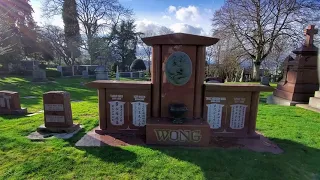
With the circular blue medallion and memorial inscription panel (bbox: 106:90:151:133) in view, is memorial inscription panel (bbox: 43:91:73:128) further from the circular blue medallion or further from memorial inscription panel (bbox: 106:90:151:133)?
the circular blue medallion

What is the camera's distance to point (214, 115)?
4508 mm

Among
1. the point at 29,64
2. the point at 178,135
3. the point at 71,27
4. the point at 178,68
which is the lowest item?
the point at 178,135

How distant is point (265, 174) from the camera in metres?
3.00

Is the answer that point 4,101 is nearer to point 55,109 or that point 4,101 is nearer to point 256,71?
point 55,109

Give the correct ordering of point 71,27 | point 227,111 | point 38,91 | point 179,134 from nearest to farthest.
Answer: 1. point 179,134
2. point 227,111
3. point 38,91
4. point 71,27

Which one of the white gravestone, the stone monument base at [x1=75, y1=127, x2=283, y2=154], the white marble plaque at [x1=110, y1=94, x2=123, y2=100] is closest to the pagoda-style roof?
the white marble plaque at [x1=110, y1=94, x2=123, y2=100]

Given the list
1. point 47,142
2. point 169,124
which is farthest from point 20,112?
point 169,124

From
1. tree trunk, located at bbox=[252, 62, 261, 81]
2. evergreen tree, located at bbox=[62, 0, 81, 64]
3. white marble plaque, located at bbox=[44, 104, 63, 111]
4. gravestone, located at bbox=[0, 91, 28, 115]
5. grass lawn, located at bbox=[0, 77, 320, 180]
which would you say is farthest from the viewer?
evergreen tree, located at bbox=[62, 0, 81, 64]

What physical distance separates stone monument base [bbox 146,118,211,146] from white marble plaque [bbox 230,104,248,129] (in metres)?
0.96

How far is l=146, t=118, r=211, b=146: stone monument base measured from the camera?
12.8 feet

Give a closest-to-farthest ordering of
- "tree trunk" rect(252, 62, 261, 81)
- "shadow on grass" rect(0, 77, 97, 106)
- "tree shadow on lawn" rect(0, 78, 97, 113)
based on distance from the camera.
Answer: "tree shadow on lawn" rect(0, 78, 97, 113), "shadow on grass" rect(0, 77, 97, 106), "tree trunk" rect(252, 62, 261, 81)

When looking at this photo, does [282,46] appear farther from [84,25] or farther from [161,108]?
[84,25]

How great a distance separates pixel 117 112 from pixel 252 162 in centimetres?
302

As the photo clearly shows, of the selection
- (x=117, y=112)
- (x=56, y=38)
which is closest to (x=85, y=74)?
(x=56, y=38)
